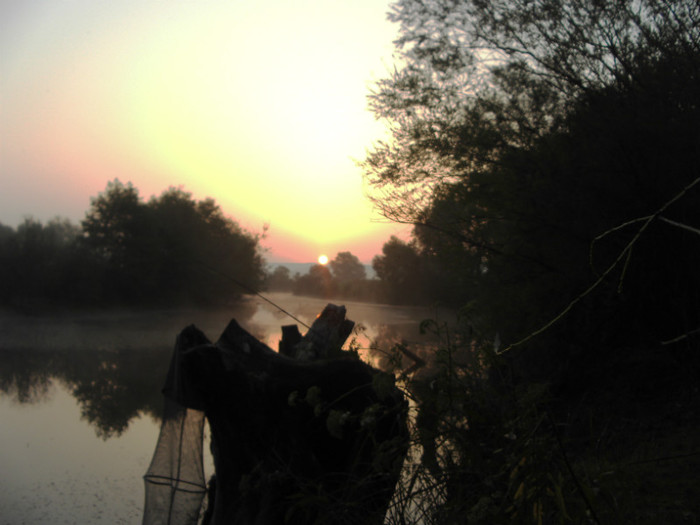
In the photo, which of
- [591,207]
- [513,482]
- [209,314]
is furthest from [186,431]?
[209,314]

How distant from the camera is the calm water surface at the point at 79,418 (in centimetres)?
725

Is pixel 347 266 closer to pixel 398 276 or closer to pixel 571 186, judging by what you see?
pixel 398 276

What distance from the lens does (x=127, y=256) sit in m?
30.9

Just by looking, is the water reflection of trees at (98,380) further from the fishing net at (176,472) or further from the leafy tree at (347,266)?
the leafy tree at (347,266)

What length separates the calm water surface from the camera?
23.8ft

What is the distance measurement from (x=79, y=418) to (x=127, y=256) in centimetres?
2103

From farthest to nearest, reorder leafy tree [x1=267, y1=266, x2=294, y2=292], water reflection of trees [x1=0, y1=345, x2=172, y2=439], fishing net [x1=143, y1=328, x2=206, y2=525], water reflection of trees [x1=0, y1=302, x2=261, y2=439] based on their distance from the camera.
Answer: leafy tree [x1=267, y1=266, x2=294, y2=292], water reflection of trees [x1=0, y1=302, x2=261, y2=439], water reflection of trees [x1=0, y1=345, x2=172, y2=439], fishing net [x1=143, y1=328, x2=206, y2=525]

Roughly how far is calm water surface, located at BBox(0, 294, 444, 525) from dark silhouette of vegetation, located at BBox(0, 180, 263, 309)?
12.6 ft

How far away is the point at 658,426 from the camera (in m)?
7.39

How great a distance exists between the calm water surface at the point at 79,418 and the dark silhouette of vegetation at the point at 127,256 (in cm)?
383

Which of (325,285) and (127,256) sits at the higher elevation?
(127,256)

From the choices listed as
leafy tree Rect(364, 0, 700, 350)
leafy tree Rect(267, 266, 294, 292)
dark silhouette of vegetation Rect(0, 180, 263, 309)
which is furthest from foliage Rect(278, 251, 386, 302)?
leafy tree Rect(364, 0, 700, 350)

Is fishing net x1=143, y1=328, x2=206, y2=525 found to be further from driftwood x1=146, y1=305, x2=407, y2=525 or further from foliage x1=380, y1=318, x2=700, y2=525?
foliage x1=380, y1=318, x2=700, y2=525

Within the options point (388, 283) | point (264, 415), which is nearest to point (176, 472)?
point (264, 415)
